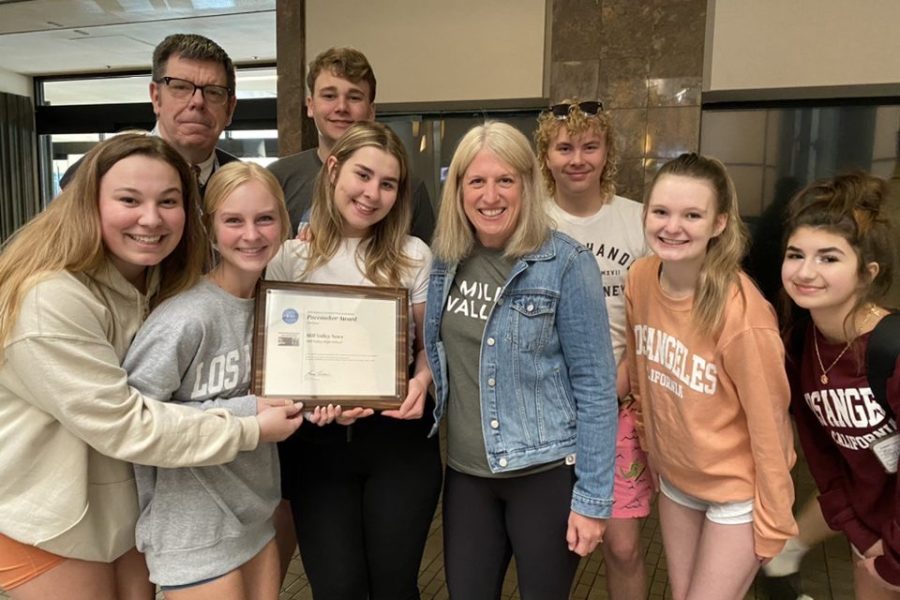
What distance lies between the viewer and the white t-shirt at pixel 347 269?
5.62 feet

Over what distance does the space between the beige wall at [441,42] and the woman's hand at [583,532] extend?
11.0ft

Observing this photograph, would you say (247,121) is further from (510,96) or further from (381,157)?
(381,157)

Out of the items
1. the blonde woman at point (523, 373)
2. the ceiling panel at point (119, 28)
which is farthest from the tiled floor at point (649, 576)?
the ceiling panel at point (119, 28)

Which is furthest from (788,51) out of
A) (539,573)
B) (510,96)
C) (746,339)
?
(539,573)

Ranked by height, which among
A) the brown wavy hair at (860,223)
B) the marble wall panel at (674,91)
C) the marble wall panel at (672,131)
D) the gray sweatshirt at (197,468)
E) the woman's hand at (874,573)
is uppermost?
the marble wall panel at (674,91)

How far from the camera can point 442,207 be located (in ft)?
5.37

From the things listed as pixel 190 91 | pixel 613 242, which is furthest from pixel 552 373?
pixel 190 91

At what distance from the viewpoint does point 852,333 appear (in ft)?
5.19

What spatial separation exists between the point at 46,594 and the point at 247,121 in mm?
5807

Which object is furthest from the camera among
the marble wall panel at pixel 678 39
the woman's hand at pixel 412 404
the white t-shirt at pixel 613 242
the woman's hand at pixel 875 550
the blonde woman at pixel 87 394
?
the marble wall panel at pixel 678 39

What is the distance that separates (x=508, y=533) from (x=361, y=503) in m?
0.41

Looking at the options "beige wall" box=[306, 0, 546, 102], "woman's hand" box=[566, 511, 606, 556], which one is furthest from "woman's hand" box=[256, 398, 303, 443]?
"beige wall" box=[306, 0, 546, 102]

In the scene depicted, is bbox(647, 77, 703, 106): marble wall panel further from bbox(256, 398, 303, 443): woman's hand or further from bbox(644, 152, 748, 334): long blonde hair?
bbox(256, 398, 303, 443): woman's hand

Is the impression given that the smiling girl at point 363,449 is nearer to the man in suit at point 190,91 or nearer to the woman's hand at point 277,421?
the woman's hand at point 277,421
